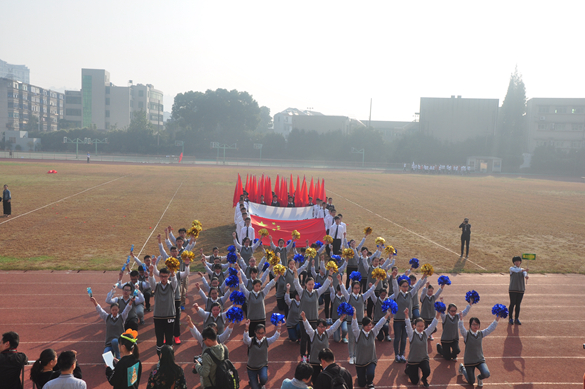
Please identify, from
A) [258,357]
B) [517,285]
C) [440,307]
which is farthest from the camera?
[517,285]

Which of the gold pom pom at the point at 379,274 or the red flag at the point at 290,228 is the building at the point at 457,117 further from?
the gold pom pom at the point at 379,274

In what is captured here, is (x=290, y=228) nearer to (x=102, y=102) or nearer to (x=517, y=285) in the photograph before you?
(x=517, y=285)

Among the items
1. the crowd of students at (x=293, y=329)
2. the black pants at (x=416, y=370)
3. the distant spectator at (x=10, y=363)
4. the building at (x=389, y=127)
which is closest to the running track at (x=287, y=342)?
the black pants at (x=416, y=370)

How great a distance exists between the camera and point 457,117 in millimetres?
94875

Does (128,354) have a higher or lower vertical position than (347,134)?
lower

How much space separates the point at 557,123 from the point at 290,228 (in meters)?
91.9

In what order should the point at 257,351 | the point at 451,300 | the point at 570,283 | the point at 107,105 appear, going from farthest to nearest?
1. the point at 107,105
2. the point at 570,283
3. the point at 451,300
4. the point at 257,351

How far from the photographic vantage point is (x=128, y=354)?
217 inches

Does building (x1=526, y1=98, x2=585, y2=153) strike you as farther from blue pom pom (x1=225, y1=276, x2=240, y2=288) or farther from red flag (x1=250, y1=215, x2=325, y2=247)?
blue pom pom (x1=225, y1=276, x2=240, y2=288)

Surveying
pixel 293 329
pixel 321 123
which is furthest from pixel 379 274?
pixel 321 123

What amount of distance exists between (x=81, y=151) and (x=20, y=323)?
9163cm

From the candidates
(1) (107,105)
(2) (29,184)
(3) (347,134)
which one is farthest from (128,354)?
(1) (107,105)

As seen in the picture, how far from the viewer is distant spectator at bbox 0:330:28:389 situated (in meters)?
5.75

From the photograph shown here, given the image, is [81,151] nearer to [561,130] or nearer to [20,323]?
[20,323]
